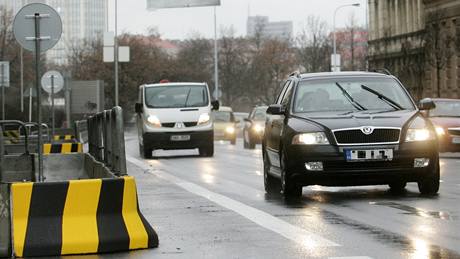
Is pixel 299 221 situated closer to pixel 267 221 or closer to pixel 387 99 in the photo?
pixel 267 221

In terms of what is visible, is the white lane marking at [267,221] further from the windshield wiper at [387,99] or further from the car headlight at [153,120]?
the car headlight at [153,120]

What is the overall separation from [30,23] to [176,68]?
95.8 metres

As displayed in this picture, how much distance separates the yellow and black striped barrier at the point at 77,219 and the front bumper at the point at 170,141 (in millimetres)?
19629

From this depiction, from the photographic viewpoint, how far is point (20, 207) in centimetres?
889

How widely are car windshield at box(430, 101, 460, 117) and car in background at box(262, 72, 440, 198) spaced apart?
1315cm

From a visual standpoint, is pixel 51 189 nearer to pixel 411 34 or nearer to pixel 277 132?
pixel 277 132

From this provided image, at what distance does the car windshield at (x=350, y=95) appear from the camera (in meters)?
14.3

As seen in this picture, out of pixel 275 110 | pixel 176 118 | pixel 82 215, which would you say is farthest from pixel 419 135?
pixel 176 118

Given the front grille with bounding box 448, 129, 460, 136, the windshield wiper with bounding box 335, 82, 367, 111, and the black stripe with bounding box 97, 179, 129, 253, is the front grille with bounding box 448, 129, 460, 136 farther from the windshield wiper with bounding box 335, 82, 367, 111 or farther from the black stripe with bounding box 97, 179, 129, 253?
the black stripe with bounding box 97, 179, 129, 253

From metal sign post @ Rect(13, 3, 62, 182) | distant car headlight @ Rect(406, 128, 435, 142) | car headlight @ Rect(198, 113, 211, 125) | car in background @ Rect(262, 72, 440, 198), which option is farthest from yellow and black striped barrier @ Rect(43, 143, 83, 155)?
car headlight @ Rect(198, 113, 211, 125)

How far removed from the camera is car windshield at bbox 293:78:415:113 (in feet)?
46.9

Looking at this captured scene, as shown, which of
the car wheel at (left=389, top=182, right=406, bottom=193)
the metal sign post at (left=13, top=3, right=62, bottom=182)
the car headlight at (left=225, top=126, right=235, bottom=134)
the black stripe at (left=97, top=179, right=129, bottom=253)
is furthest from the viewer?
the car headlight at (left=225, top=126, right=235, bottom=134)

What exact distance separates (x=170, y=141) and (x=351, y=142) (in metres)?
16.1

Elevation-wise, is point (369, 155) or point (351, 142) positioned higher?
point (351, 142)
